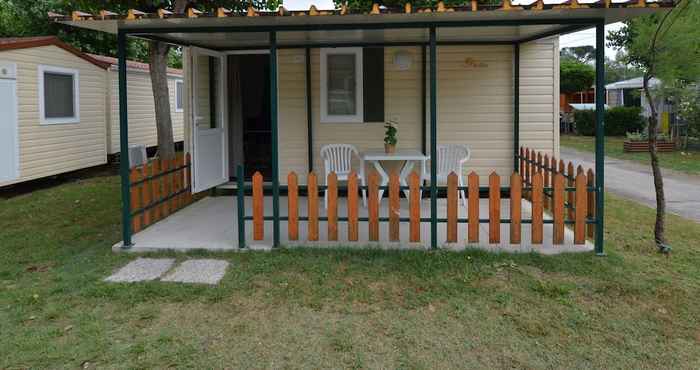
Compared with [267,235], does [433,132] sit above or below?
above

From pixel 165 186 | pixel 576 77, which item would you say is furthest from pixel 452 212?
pixel 576 77

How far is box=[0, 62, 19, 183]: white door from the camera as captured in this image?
10.3 m

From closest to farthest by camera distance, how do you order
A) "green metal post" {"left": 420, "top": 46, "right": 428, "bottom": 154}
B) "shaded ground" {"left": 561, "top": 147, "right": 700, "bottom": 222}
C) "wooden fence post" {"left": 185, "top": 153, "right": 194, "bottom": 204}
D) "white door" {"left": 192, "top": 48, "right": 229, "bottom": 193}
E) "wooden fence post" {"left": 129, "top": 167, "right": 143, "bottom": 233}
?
"wooden fence post" {"left": 129, "top": 167, "right": 143, "bottom": 233}, "white door" {"left": 192, "top": 48, "right": 229, "bottom": 193}, "wooden fence post" {"left": 185, "top": 153, "right": 194, "bottom": 204}, "green metal post" {"left": 420, "top": 46, "right": 428, "bottom": 154}, "shaded ground" {"left": 561, "top": 147, "right": 700, "bottom": 222}

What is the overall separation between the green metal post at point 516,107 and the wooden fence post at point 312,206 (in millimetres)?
3911

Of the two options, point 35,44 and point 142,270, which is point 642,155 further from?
point 142,270

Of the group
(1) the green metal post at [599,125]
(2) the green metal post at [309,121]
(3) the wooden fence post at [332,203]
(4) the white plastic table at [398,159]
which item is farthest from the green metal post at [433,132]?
(2) the green metal post at [309,121]

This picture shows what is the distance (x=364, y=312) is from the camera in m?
4.78

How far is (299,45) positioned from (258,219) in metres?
3.32

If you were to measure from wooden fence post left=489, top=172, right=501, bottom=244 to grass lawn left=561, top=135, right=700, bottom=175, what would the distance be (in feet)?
31.3

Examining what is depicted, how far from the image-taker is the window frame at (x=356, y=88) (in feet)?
29.8

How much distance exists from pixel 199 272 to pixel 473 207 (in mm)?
2574

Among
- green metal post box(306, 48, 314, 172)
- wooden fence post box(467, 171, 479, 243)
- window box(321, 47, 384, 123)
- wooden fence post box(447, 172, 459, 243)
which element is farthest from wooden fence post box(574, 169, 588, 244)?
green metal post box(306, 48, 314, 172)

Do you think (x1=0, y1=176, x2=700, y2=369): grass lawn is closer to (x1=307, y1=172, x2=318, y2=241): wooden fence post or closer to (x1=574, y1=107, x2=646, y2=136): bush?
(x1=307, y1=172, x2=318, y2=241): wooden fence post

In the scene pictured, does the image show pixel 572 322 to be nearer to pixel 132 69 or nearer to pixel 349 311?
pixel 349 311
